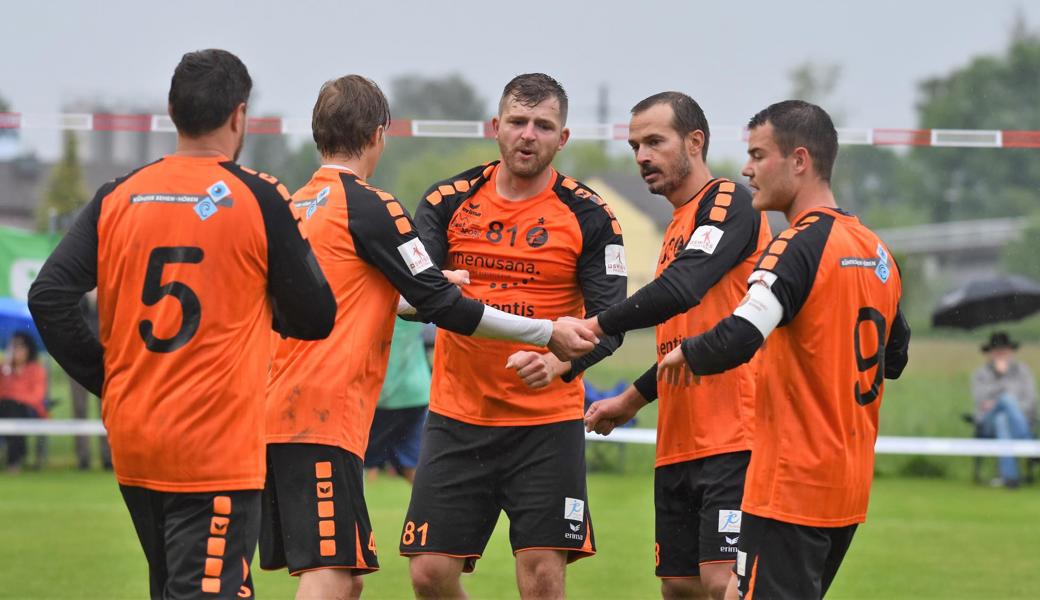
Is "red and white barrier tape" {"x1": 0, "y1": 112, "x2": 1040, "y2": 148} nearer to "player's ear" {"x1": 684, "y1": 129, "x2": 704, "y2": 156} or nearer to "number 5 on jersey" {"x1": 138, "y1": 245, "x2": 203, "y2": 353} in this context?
"player's ear" {"x1": 684, "y1": 129, "x2": 704, "y2": 156}

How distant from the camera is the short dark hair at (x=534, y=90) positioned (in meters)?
5.89

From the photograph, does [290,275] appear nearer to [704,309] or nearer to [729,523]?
[704,309]

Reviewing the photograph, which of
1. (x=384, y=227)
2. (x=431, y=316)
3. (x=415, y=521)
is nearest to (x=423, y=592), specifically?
(x=415, y=521)

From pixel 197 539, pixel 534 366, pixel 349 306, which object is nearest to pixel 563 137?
pixel 534 366

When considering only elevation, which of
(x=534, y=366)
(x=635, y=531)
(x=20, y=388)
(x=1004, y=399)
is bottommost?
(x=635, y=531)

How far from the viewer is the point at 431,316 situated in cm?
525

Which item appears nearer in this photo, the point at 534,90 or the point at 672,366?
the point at 672,366

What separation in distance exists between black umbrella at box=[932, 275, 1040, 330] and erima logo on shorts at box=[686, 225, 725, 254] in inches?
458

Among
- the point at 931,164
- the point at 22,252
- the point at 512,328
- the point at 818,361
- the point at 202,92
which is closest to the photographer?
the point at 202,92

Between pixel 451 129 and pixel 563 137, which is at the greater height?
pixel 451 129

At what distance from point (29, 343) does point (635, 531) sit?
880cm

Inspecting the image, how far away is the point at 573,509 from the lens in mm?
5758

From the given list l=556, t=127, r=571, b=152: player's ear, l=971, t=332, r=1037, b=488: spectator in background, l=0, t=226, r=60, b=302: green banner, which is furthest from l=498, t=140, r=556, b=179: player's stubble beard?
l=971, t=332, r=1037, b=488: spectator in background

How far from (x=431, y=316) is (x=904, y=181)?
4084cm
